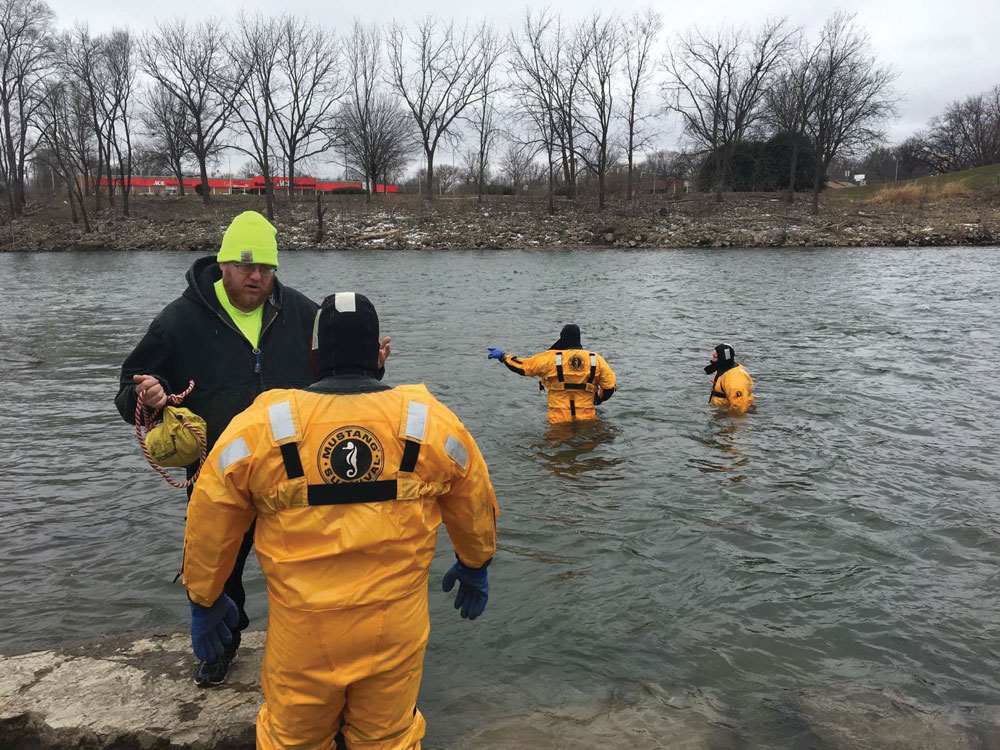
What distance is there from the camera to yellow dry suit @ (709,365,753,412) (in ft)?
29.8

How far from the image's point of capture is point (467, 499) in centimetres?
248

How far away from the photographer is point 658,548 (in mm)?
5684

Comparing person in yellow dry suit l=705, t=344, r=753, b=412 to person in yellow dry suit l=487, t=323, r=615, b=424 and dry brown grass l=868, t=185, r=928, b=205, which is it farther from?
dry brown grass l=868, t=185, r=928, b=205

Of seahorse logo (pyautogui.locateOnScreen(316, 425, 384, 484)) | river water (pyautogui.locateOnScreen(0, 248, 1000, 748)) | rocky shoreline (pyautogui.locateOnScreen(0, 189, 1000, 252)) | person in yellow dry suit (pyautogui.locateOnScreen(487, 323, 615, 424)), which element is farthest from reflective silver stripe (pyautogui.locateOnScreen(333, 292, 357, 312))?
rocky shoreline (pyautogui.locateOnScreen(0, 189, 1000, 252))

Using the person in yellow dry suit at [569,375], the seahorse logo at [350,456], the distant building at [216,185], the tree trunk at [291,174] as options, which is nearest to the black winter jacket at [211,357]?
the seahorse logo at [350,456]

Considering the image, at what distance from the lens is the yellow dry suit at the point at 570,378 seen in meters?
8.17

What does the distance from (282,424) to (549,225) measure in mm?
42625

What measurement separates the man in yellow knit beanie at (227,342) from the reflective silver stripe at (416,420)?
94 centimetres

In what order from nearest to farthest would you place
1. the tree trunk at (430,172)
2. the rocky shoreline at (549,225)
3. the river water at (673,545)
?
the river water at (673,545), the rocky shoreline at (549,225), the tree trunk at (430,172)

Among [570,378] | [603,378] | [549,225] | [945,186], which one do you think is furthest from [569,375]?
[945,186]

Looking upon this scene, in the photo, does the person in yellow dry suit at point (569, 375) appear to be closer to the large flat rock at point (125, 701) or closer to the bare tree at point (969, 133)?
the large flat rock at point (125, 701)

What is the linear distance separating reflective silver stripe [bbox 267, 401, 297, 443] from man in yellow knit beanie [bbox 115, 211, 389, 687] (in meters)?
1.01

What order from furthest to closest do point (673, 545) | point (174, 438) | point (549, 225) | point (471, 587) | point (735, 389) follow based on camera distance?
point (549, 225)
point (735, 389)
point (673, 545)
point (174, 438)
point (471, 587)

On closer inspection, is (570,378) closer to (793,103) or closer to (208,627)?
(208,627)
